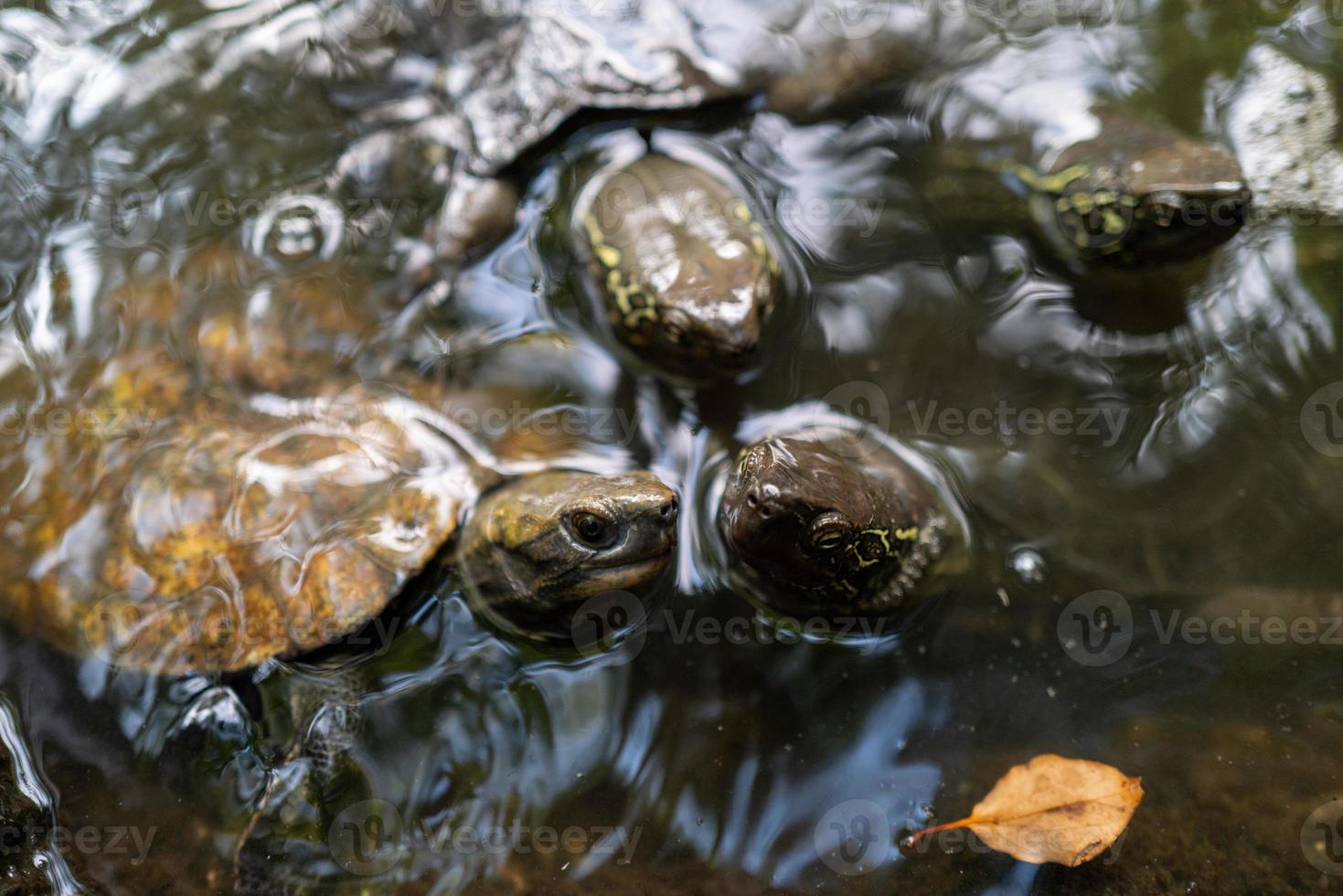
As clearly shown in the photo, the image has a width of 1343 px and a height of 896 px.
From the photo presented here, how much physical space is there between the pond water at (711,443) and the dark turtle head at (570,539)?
33cm

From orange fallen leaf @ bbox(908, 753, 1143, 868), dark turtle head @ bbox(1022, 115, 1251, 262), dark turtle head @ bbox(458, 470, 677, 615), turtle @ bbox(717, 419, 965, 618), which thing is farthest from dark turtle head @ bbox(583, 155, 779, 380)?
orange fallen leaf @ bbox(908, 753, 1143, 868)

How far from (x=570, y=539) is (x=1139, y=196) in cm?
255

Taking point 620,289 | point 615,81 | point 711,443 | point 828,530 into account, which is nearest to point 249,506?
point 620,289

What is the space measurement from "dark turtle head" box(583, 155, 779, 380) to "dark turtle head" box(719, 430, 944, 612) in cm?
52

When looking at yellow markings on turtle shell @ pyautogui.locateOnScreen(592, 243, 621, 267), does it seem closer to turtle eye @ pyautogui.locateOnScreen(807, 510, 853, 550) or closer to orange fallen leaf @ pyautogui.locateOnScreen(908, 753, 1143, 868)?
turtle eye @ pyautogui.locateOnScreen(807, 510, 853, 550)

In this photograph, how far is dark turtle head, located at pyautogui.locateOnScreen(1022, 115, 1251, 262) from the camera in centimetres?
329

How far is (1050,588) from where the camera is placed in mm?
3504

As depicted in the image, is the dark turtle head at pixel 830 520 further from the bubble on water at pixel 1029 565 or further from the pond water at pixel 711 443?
the bubble on water at pixel 1029 565

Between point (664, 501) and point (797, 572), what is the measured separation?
564mm

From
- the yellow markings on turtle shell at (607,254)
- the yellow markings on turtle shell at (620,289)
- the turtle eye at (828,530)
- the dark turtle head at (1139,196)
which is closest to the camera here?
the turtle eye at (828,530)

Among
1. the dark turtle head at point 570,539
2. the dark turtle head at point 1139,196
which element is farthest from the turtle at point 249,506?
the dark turtle head at point 1139,196

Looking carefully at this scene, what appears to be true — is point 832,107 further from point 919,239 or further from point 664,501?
point 664,501

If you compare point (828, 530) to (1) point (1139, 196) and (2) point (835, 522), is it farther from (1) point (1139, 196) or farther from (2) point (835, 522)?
(1) point (1139, 196)

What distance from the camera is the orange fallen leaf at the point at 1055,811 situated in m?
3.08
